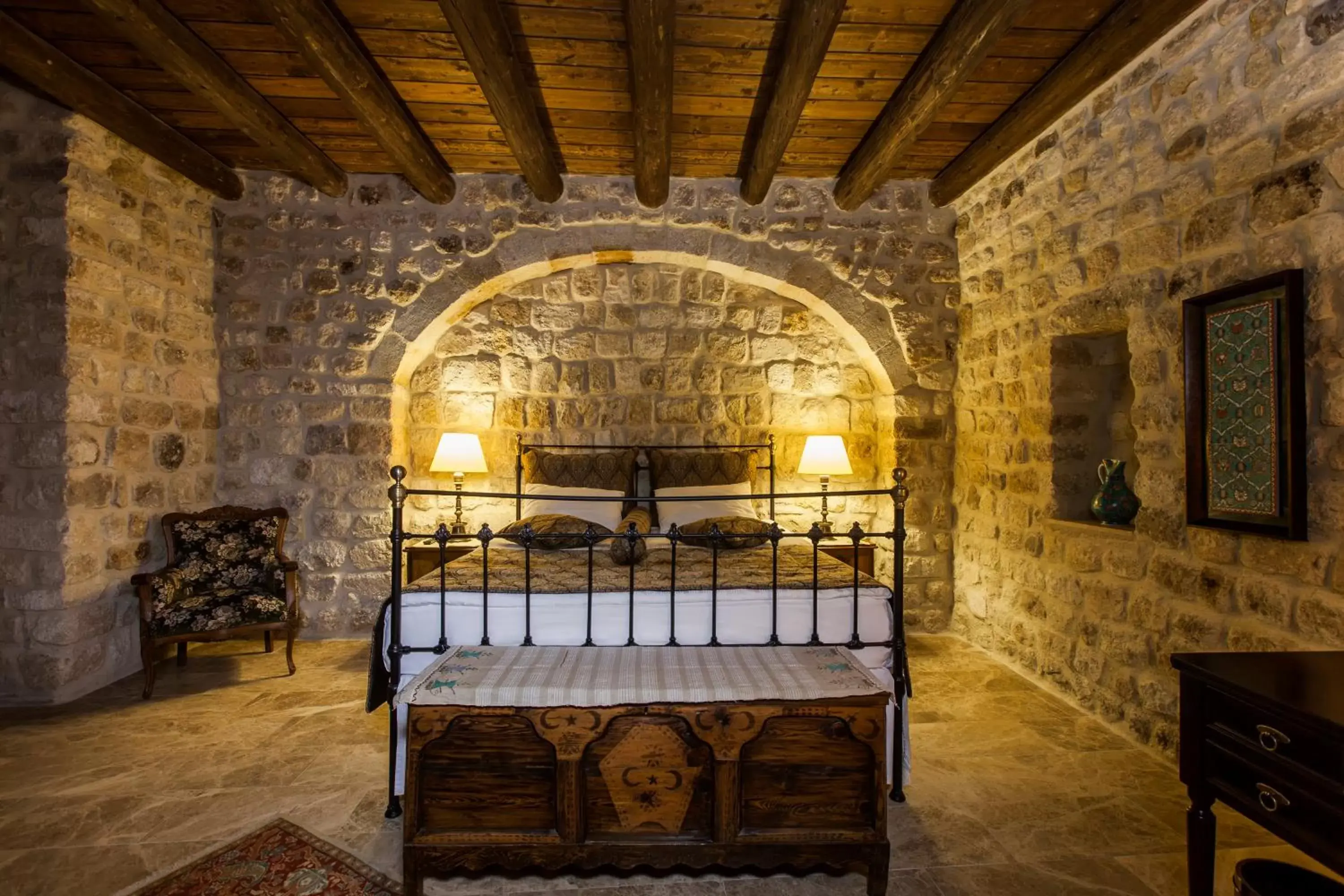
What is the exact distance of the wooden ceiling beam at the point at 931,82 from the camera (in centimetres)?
249

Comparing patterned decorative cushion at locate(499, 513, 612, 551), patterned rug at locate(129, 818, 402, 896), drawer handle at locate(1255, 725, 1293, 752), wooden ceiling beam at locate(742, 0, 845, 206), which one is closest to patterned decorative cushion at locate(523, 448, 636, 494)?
patterned decorative cushion at locate(499, 513, 612, 551)

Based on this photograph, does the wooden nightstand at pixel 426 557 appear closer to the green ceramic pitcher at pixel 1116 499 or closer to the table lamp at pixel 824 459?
the table lamp at pixel 824 459

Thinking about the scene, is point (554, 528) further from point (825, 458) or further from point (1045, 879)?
point (1045, 879)

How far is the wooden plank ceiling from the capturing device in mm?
2691

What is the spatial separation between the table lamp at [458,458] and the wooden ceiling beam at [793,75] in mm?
2345

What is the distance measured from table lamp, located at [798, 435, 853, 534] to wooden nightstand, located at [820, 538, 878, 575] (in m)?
0.12

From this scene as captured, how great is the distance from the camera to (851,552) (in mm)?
3980

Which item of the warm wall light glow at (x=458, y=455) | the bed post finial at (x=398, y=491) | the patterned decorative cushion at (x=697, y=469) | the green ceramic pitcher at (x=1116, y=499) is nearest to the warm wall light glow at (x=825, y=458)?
the patterned decorative cushion at (x=697, y=469)

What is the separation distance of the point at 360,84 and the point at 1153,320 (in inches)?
137

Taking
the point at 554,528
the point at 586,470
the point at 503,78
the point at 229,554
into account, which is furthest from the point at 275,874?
Result: the point at 503,78

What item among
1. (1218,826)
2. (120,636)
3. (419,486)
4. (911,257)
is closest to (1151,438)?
(1218,826)

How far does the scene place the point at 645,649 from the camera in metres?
2.28

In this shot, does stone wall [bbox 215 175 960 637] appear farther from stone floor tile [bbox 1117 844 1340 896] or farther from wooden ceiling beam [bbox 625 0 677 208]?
stone floor tile [bbox 1117 844 1340 896]

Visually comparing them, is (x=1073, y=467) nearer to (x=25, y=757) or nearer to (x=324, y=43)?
(x=324, y=43)
